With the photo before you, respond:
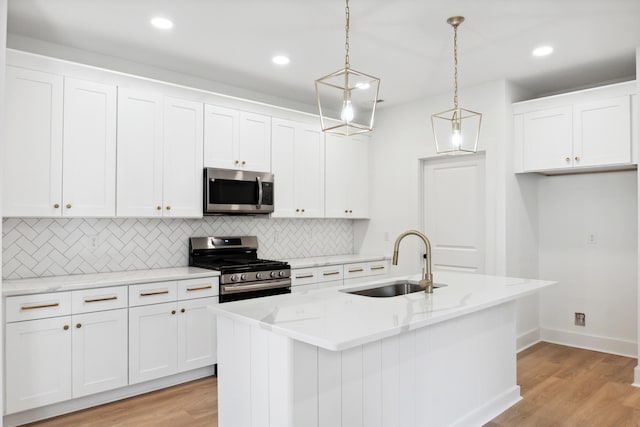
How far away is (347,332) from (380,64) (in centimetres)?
288

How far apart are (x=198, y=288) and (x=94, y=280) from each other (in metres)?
0.77

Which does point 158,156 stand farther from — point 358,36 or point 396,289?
point 396,289

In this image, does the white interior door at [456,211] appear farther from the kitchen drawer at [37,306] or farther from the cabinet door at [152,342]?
the kitchen drawer at [37,306]

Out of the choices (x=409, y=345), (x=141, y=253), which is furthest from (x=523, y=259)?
(x=141, y=253)

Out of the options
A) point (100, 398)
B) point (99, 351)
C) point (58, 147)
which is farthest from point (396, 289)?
point (58, 147)

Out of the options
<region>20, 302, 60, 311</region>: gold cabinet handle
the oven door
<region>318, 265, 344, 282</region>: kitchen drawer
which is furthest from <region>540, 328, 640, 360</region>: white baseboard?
→ <region>20, 302, 60, 311</region>: gold cabinet handle

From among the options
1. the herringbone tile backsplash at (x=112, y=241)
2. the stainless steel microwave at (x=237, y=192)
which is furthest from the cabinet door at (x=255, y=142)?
the herringbone tile backsplash at (x=112, y=241)

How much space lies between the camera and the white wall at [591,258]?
4.31 m

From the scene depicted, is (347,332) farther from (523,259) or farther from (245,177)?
(523,259)

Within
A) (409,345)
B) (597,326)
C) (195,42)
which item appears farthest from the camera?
(597,326)

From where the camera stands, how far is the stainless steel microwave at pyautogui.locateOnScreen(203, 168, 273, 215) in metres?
3.96

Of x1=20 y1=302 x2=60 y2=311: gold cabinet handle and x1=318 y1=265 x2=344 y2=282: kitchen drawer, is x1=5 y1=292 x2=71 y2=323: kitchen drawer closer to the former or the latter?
x1=20 y1=302 x2=60 y2=311: gold cabinet handle

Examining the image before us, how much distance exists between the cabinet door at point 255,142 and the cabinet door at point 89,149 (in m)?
1.17

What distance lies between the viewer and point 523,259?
459 centimetres
